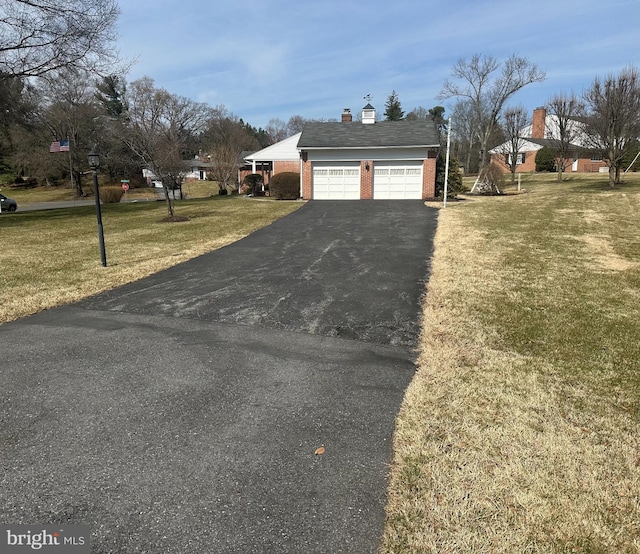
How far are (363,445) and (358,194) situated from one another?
21732 mm

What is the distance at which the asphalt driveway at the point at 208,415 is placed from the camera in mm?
2213

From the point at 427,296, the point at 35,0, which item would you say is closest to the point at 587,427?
the point at 427,296

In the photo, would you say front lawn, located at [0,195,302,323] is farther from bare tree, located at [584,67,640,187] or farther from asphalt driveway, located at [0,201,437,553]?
bare tree, located at [584,67,640,187]

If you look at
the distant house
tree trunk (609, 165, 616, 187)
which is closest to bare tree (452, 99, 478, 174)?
the distant house

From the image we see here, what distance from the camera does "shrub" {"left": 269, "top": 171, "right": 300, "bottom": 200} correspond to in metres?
25.3

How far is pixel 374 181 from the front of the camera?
23594 mm

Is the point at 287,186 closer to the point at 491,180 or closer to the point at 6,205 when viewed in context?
the point at 491,180

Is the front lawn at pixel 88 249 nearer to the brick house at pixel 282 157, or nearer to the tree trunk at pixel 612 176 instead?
the brick house at pixel 282 157

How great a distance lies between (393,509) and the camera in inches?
90.0

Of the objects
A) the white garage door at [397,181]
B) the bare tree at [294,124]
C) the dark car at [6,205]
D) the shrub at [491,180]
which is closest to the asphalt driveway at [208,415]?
the white garage door at [397,181]

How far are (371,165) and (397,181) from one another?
5.81 ft

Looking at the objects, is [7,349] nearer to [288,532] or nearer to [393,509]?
[288,532]

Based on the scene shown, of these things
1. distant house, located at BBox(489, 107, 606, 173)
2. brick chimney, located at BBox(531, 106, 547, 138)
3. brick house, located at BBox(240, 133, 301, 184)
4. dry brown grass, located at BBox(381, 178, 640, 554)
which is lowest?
dry brown grass, located at BBox(381, 178, 640, 554)

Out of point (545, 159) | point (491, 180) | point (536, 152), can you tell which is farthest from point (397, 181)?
point (536, 152)
